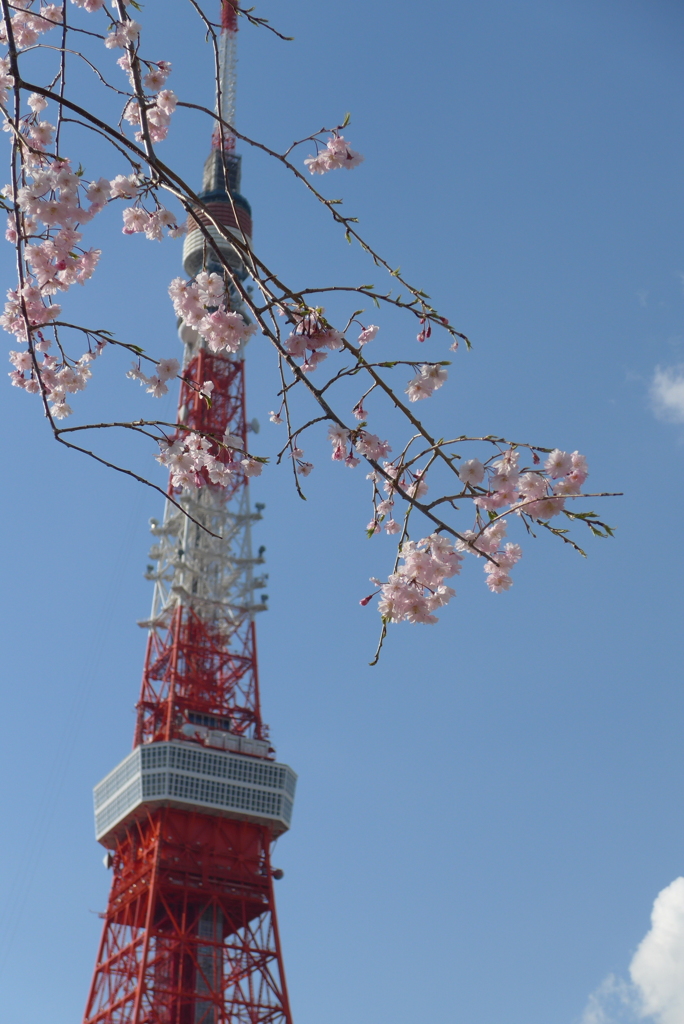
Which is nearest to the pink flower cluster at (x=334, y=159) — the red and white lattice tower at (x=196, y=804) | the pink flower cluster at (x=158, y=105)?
the pink flower cluster at (x=158, y=105)

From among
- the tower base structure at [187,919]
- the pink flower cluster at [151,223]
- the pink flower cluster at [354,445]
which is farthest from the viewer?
the tower base structure at [187,919]

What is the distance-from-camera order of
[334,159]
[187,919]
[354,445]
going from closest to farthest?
[354,445] < [334,159] < [187,919]

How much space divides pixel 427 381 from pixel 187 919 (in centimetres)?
3190

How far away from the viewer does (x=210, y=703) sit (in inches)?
1476

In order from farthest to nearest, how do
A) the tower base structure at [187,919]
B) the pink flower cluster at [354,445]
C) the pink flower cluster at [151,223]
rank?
the tower base structure at [187,919] → the pink flower cluster at [151,223] → the pink flower cluster at [354,445]

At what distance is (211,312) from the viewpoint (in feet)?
15.8

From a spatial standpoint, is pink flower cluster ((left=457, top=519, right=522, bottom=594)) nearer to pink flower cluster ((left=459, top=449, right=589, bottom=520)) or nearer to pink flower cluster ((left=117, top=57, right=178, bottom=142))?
pink flower cluster ((left=459, top=449, right=589, bottom=520))

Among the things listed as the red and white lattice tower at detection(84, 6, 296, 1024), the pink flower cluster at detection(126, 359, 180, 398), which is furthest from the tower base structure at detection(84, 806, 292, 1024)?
the pink flower cluster at detection(126, 359, 180, 398)

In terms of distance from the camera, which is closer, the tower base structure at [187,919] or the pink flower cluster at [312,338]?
the pink flower cluster at [312,338]

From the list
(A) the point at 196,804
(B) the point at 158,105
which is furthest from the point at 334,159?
(A) the point at 196,804

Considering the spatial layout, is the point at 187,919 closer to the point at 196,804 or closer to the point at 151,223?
the point at 196,804

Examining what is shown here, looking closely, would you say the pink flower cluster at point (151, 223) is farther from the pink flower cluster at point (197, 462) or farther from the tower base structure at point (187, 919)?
the tower base structure at point (187, 919)

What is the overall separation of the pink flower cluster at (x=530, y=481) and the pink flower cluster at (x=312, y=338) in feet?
2.35

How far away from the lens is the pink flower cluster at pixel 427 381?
4.44 m
